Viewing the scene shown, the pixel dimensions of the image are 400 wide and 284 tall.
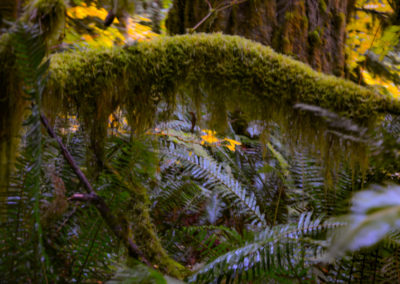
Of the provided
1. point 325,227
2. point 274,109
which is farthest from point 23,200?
point 325,227

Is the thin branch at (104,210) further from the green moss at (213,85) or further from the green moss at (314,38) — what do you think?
the green moss at (314,38)

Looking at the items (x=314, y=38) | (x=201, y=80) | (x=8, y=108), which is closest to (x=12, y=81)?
(x=8, y=108)

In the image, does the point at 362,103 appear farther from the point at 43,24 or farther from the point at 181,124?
the point at 181,124

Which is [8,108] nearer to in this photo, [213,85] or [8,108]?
[8,108]

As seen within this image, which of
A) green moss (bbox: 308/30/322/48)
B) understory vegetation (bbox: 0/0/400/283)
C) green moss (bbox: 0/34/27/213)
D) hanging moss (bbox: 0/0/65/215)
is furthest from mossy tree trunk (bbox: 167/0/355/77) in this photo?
green moss (bbox: 0/34/27/213)

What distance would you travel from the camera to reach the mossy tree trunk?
295 centimetres

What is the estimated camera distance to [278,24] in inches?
120

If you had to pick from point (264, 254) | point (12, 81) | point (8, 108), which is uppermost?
point (12, 81)

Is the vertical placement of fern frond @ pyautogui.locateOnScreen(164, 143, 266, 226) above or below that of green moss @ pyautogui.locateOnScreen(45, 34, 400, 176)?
below

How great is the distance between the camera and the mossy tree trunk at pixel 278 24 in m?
2.95

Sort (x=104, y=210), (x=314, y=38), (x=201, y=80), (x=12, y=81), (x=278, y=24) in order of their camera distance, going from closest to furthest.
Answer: (x=12, y=81), (x=104, y=210), (x=201, y=80), (x=278, y=24), (x=314, y=38)

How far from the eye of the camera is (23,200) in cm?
146

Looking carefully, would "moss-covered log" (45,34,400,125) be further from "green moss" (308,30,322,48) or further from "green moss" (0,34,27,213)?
"green moss" (308,30,322,48)

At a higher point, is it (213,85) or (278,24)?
(278,24)
